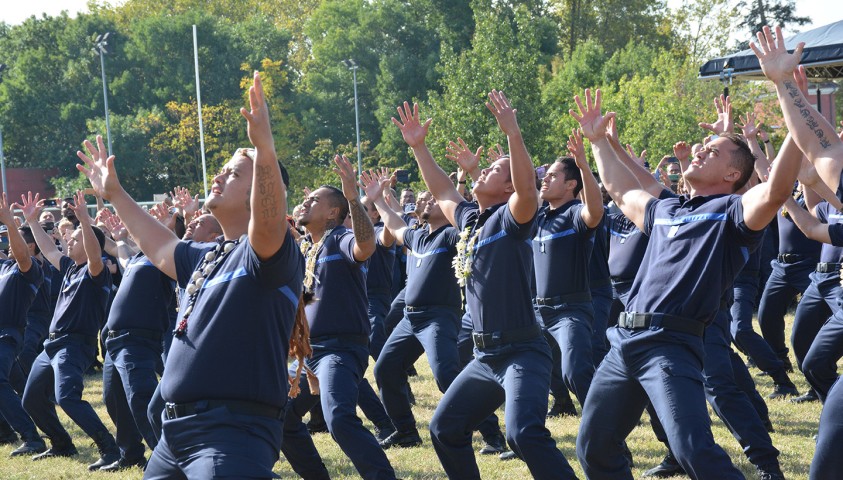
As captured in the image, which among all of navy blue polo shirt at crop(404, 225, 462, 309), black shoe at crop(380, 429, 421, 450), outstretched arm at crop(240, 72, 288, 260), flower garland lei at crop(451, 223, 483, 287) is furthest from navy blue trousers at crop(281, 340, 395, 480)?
outstretched arm at crop(240, 72, 288, 260)

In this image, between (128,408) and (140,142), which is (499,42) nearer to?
(140,142)

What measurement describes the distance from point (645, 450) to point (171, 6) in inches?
2396

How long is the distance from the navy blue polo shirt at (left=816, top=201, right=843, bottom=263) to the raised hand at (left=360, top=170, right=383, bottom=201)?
12.1 feet

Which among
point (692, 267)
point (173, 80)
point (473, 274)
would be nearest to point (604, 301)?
point (473, 274)

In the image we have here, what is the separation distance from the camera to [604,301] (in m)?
9.23

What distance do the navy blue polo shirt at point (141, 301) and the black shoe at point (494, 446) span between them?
3.07 metres

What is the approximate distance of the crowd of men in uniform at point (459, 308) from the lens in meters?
4.31

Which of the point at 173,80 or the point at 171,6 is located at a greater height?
the point at 171,6

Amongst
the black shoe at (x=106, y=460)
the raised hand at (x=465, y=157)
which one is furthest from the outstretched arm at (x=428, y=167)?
the black shoe at (x=106, y=460)

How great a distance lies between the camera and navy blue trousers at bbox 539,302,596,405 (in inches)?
291

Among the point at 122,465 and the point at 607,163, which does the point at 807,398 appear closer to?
the point at 607,163

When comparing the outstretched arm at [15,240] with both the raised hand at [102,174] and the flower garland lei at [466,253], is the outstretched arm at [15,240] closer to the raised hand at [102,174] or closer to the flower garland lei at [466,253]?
the raised hand at [102,174]

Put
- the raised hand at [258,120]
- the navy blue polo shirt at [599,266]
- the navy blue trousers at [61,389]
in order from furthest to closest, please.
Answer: the navy blue polo shirt at [599,266] < the navy blue trousers at [61,389] < the raised hand at [258,120]

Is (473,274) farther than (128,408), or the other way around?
(128,408)
